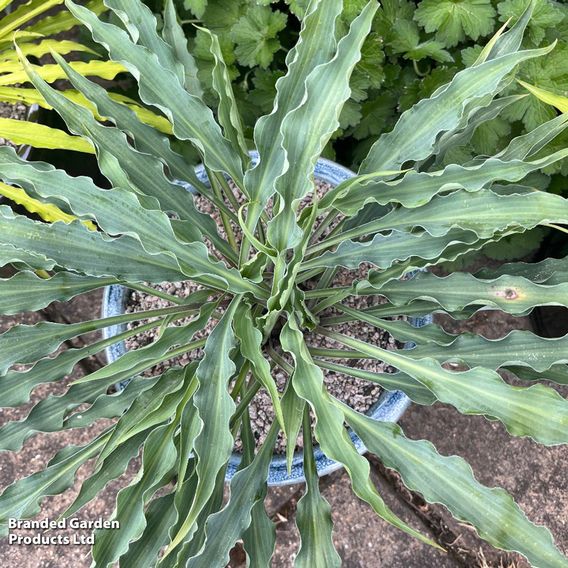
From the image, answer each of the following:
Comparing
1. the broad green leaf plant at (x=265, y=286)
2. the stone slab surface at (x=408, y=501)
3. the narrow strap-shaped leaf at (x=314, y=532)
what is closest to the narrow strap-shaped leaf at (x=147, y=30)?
the broad green leaf plant at (x=265, y=286)

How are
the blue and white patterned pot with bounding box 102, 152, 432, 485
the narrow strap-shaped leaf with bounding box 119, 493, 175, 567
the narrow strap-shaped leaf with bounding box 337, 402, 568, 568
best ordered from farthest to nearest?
the blue and white patterned pot with bounding box 102, 152, 432, 485 < the narrow strap-shaped leaf with bounding box 119, 493, 175, 567 < the narrow strap-shaped leaf with bounding box 337, 402, 568, 568

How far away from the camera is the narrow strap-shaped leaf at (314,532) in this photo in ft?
2.60

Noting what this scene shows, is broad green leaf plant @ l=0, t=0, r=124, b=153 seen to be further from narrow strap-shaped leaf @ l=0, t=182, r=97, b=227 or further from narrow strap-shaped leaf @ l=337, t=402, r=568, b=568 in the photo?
narrow strap-shaped leaf @ l=337, t=402, r=568, b=568

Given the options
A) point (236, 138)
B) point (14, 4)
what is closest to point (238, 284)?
point (236, 138)

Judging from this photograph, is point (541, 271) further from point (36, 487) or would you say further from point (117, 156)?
point (36, 487)

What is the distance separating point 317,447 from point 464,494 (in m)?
0.36

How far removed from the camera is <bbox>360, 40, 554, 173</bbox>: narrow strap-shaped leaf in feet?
2.52

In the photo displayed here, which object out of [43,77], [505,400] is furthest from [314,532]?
[43,77]

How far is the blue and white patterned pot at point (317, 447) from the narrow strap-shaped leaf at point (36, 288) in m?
0.20

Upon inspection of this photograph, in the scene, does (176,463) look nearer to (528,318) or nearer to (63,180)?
(63,180)

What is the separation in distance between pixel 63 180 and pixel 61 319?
663 mm

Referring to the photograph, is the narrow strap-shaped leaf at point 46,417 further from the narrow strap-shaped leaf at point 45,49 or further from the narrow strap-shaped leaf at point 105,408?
the narrow strap-shaped leaf at point 45,49

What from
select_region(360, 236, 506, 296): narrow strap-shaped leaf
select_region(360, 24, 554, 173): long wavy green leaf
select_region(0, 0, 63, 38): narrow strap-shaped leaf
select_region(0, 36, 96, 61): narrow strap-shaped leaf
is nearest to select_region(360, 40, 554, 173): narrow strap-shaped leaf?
select_region(360, 24, 554, 173): long wavy green leaf

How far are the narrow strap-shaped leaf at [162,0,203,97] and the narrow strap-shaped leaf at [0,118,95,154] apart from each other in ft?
0.66
